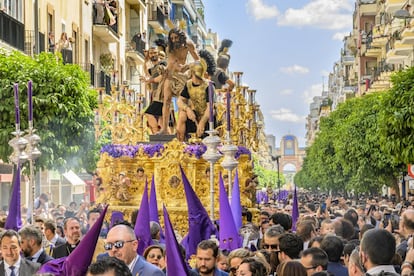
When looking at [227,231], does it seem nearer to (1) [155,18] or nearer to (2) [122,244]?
(2) [122,244]

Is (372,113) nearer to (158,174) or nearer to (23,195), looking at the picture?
(23,195)

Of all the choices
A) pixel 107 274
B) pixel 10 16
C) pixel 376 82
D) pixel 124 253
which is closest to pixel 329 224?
pixel 124 253

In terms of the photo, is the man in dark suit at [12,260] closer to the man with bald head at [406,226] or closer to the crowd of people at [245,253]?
the crowd of people at [245,253]

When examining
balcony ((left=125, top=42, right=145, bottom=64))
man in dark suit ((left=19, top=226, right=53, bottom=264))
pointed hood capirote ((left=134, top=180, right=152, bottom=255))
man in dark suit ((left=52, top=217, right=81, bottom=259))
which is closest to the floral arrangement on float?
man in dark suit ((left=52, top=217, right=81, bottom=259))

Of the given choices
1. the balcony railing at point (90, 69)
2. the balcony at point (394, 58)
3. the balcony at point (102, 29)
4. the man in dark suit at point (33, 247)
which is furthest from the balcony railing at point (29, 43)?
the balcony at point (394, 58)

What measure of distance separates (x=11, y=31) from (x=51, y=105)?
7701 millimetres

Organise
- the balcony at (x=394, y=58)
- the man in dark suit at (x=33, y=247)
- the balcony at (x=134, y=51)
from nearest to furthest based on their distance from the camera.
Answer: the man in dark suit at (x=33, y=247) < the balcony at (x=134, y=51) < the balcony at (x=394, y=58)

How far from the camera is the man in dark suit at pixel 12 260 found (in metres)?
10.3

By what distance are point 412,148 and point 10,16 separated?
12378mm

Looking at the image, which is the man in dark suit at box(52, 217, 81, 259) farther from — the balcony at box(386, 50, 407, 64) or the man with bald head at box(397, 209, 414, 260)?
the balcony at box(386, 50, 407, 64)

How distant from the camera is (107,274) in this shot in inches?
254

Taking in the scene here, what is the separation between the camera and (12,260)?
10.4 metres

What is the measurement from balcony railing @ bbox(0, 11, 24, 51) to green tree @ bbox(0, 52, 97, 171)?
502cm

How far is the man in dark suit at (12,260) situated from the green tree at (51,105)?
50.7 ft
